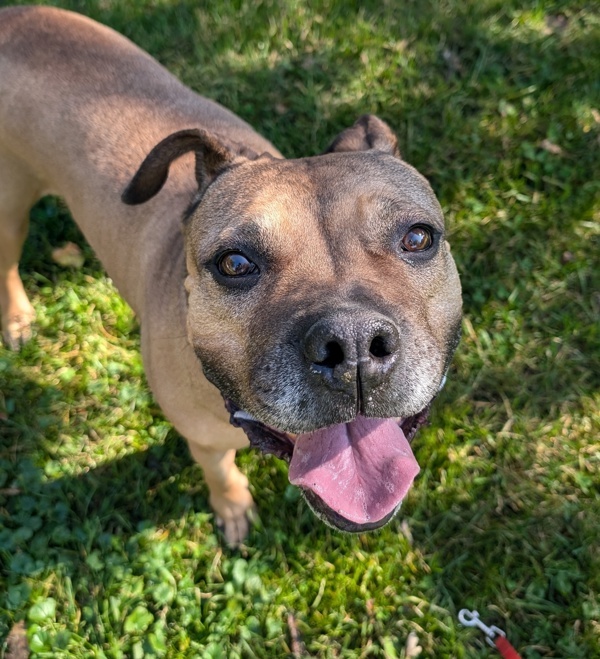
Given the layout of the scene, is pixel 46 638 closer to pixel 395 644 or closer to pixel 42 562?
pixel 42 562

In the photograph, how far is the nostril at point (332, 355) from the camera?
7.28 ft

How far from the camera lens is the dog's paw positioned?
480cm

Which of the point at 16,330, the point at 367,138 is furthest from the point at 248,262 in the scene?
the point at 16,330

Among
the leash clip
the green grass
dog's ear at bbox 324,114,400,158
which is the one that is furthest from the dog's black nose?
the leash clip

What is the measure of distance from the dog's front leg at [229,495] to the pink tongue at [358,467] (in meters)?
1.02

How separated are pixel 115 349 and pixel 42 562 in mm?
1520

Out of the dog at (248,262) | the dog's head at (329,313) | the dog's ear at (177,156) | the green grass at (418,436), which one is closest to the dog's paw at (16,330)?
the green grass at (418,436)

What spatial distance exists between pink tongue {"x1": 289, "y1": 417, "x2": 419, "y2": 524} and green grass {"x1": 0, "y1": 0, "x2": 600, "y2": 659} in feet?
4.88

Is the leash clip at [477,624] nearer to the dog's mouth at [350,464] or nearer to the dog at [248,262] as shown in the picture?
the dog at [248,262]

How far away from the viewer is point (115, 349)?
15.8ft

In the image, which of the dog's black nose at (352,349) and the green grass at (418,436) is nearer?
the dog's black nose at (352,349)

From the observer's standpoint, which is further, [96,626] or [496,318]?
[496,318]

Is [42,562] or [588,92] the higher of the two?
[588,92]

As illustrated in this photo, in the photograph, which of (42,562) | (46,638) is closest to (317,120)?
(42,562)
